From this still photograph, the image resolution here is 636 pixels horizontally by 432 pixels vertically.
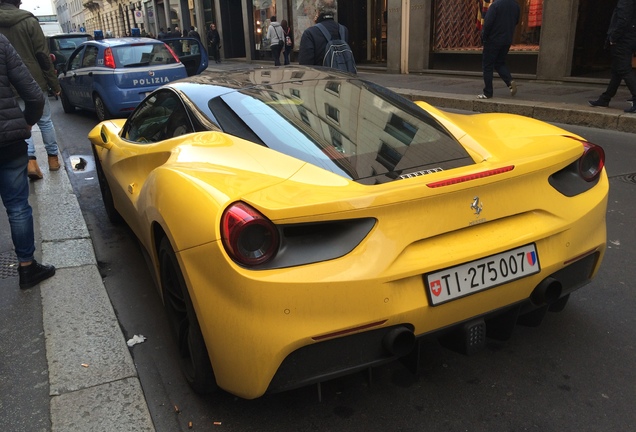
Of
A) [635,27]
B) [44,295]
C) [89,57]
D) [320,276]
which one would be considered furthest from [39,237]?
[635,27]

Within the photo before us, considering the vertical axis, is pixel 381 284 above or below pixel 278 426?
above

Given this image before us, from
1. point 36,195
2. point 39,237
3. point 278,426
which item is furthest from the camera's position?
point 36,195

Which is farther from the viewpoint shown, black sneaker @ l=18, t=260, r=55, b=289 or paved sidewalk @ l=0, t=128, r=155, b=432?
black sneaker @ l=18, t=260, r=55, b=289

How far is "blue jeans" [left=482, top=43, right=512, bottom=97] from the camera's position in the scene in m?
9.46

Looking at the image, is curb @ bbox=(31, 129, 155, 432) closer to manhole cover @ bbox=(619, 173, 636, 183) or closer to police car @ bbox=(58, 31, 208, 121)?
manhole cover @ bbox=(619, 173, 636, 183)

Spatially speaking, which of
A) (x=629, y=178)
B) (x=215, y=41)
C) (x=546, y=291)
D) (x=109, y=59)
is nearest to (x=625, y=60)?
(x=629, y=178)

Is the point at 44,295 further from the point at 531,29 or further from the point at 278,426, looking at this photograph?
the point at 531,29

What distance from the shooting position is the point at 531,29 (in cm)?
1255

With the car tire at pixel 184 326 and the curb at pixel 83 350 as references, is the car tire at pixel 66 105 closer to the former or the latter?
the curb at pixel 83 350

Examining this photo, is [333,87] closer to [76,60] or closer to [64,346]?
[64,346]

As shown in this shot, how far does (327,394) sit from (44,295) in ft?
6.93

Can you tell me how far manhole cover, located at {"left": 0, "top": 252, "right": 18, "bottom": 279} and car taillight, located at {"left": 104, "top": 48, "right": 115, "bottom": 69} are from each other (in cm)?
620

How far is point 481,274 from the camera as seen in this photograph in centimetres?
212

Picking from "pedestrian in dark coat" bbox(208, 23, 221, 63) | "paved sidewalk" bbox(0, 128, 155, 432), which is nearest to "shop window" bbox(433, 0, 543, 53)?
"paved sidewalk" bbox(0, 128, 155, 432)
